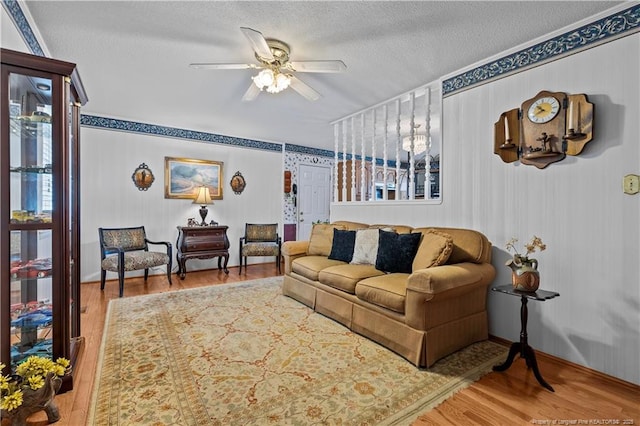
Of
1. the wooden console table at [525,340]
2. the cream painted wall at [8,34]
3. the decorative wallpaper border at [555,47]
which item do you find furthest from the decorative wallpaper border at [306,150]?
the wooden console table at [525,340]

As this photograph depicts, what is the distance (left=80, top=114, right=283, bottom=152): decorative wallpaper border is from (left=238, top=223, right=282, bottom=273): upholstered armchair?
151 centimetres

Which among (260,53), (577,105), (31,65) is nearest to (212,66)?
(260,53)

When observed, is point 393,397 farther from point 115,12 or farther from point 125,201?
point 125,201

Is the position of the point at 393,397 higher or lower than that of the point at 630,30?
lower

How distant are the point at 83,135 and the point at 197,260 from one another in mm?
2427

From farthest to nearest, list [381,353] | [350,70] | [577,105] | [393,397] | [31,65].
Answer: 1. [350,70]
2. [381,353]
3. [577,105]
4. [393,397]
5. [31,65]

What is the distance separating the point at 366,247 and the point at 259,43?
203 cm

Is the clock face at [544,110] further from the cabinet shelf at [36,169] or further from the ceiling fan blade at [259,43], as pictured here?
the cabinet shelf at [36,169]

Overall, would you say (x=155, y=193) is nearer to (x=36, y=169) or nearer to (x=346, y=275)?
(x=36, y=169)

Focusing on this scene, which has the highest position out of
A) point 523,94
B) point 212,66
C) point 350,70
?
point 350,70

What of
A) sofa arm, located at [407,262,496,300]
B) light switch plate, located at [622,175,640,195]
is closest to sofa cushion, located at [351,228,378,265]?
sofa arm, located at [407,262,496,300]

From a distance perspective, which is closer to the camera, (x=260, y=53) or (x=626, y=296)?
(x=626, y=296)

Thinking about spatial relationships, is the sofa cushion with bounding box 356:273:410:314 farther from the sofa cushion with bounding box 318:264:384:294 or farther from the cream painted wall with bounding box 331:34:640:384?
the cream painted wall with bounding box 331:34:640:384

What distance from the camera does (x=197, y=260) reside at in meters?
5.26
